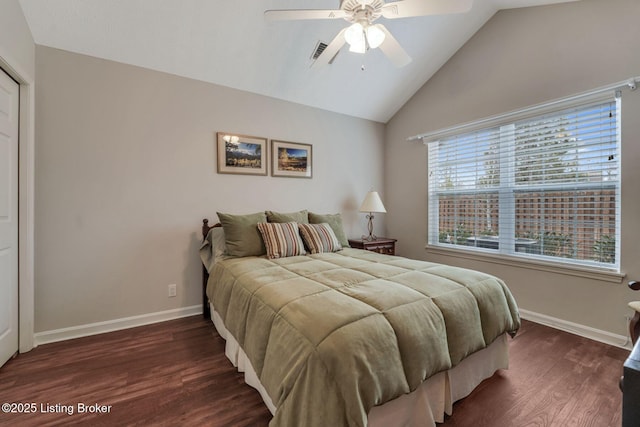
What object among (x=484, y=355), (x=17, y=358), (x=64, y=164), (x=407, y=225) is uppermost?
(x=64, y=164)

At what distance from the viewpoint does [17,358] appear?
199 cm

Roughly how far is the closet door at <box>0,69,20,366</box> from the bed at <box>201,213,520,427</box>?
4.76 feet

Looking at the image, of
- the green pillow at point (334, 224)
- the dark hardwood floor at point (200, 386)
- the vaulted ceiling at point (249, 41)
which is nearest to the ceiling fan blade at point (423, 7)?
the vaulted ceiling at point (249, 41)

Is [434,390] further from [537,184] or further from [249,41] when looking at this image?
[249,41]

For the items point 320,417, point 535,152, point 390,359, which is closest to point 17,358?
point 320,417

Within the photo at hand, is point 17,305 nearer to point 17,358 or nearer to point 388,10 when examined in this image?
point 17,358

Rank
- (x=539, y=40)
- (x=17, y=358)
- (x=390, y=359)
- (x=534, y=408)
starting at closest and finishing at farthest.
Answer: (x=390, y=359) < (x=534, y=408) < (x=17, y=358) < (x=539, y=40)

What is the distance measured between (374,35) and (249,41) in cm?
142

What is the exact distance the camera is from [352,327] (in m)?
1.11

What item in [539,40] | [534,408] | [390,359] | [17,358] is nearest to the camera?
[390,359]

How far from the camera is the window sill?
2207 mm

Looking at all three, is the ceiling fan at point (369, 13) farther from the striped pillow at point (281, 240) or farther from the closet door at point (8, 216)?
the closet door at point (8, 216)

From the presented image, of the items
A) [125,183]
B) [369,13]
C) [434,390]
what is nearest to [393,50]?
[369,13]

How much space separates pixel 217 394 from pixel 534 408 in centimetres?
183
